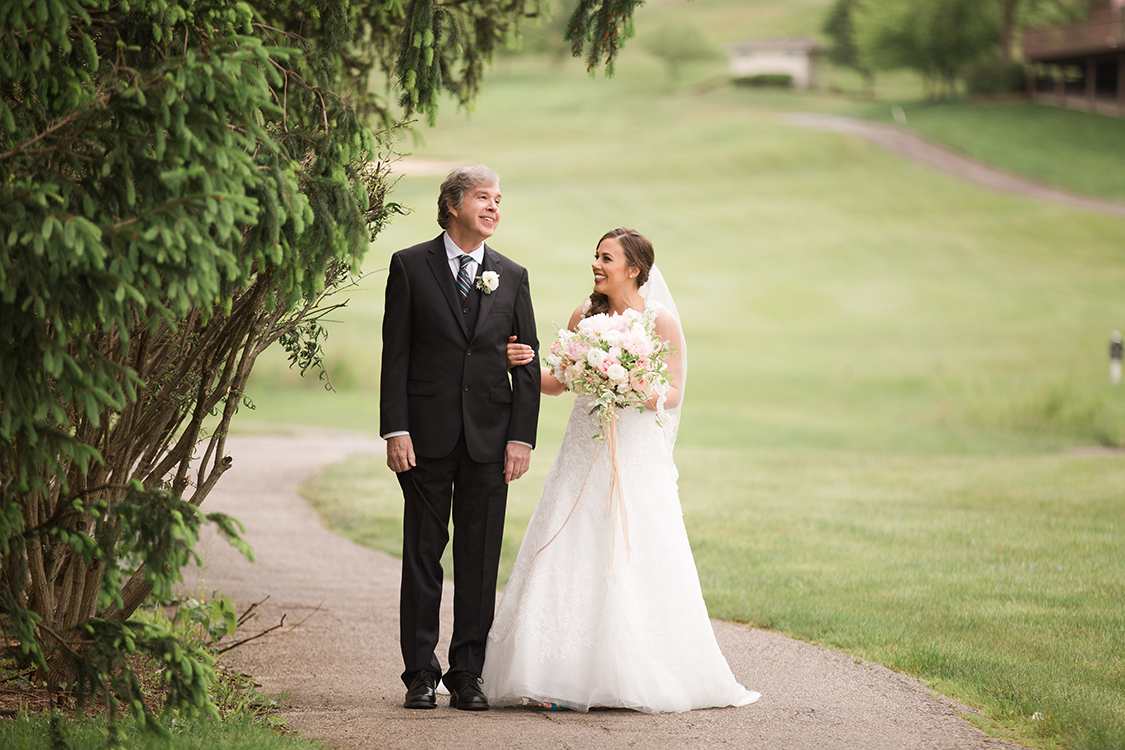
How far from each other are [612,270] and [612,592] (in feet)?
5.57

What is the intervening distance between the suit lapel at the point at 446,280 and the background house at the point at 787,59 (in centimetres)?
8208

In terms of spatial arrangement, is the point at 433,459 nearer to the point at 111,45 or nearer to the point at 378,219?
the point at 378,219

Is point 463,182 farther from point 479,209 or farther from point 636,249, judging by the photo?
point 636,249

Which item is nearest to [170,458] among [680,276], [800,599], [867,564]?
[800,599]

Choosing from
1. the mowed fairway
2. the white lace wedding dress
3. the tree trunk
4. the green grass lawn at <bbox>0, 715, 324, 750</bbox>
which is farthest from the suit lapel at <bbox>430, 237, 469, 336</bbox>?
the tree trunk

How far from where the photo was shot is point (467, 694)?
16.5 ft

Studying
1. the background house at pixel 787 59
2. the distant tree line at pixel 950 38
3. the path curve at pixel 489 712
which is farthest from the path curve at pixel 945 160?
the path curve at pixel 489 712

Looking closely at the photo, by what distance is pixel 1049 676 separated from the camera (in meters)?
5.44

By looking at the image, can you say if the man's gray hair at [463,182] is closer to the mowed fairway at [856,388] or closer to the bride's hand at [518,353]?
the bride's hand at [518,353]

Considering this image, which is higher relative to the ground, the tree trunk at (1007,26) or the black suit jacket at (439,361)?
the tree trunk at (1007,26)

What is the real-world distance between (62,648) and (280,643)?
2483 millimetres

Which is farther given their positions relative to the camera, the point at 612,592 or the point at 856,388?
the point at 856,388

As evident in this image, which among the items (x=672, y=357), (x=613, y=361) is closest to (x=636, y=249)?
(x=672, y=357)

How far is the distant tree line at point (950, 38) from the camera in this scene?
62.7 meters
